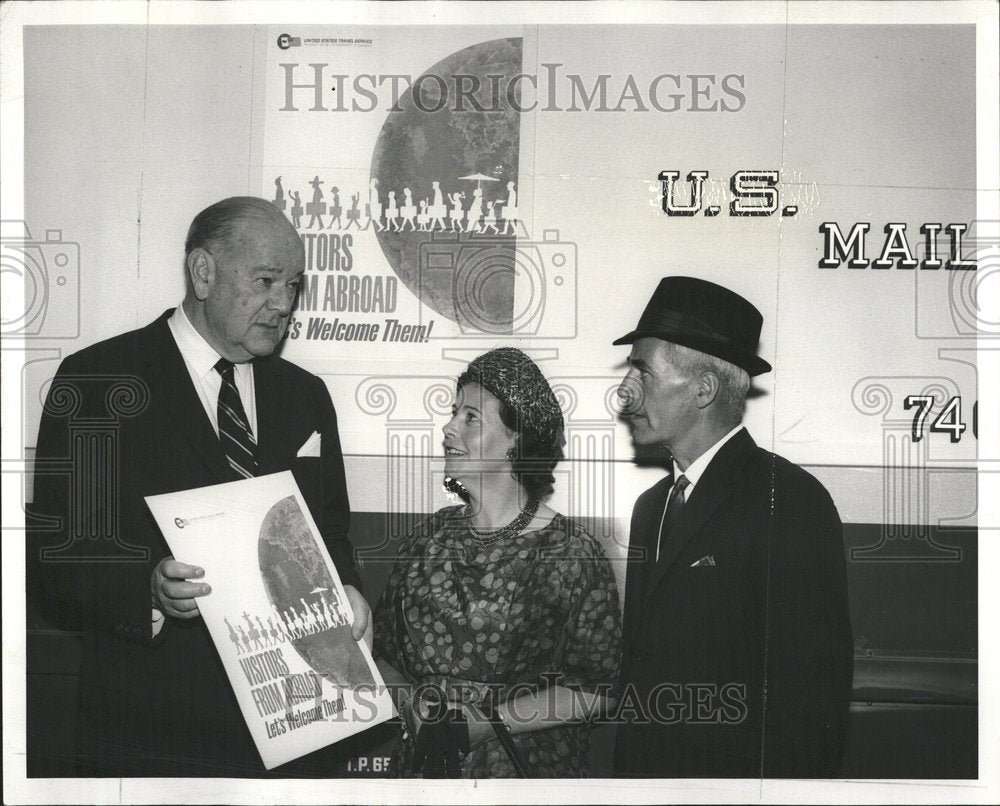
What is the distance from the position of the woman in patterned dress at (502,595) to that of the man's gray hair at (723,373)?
482 mm

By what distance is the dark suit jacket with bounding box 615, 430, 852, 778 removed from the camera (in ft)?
11.3

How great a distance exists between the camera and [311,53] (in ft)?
11.5

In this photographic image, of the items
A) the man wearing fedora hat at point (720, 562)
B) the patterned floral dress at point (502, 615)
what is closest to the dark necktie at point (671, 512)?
the man wearing fedora hat at point (720, 562)

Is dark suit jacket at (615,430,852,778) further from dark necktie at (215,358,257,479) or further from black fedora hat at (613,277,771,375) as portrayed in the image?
dark necktie at (215,358,257,479)

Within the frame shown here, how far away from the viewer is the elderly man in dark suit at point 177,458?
3.43 metres

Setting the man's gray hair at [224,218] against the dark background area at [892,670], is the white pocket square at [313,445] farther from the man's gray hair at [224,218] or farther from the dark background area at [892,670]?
the man's gray hair at [224,218]

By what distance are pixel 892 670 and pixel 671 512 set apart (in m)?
1.01

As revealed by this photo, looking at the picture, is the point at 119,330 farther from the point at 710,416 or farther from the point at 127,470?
the point at 710,416

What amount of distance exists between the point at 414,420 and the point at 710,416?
1068 millimetres

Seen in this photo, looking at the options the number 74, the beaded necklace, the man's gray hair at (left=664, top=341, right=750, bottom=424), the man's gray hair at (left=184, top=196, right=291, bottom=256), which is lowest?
the beaded necklace

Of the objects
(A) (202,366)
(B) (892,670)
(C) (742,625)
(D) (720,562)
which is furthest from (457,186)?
(B) (892,670)

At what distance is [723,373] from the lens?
11.4 feet
